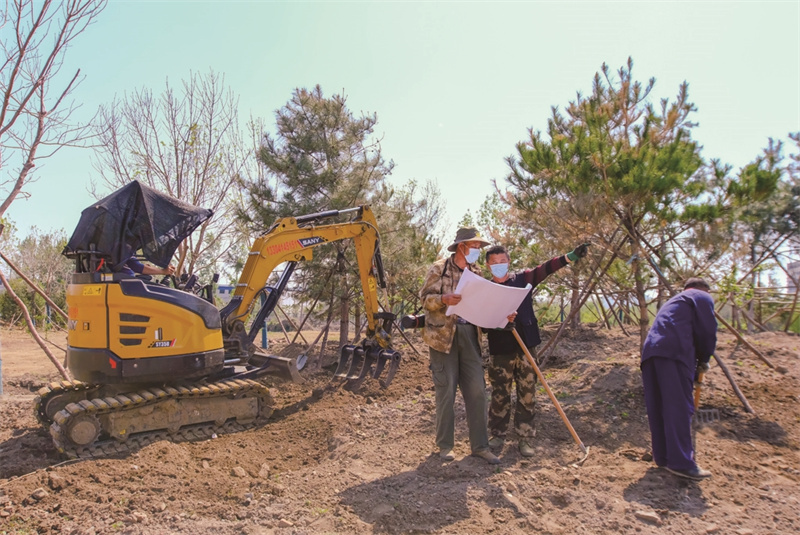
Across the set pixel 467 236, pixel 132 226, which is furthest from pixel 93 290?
pixel 467 236

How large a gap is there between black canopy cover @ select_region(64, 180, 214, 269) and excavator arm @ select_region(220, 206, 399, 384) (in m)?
1.13

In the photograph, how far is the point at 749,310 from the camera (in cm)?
1005

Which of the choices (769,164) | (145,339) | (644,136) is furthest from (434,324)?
(769,164)

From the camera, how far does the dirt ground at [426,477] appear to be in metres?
3.61

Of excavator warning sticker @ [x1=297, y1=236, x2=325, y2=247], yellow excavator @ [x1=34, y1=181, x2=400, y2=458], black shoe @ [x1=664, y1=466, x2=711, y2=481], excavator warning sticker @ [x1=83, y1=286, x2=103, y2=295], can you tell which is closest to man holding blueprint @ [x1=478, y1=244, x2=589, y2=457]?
black shoe @ [x1=664, y1=466, x2=711, y2=481]

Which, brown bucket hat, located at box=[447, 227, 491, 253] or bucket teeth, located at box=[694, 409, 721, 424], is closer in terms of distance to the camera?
brown bucket hat, located at box=[447, 227, 491, 253]

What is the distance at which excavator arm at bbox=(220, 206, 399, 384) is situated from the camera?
693 cm

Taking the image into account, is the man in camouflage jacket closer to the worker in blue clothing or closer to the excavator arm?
the worker in blue clothing

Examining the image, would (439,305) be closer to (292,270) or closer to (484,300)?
(484,300)

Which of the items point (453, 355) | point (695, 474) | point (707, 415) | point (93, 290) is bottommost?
point (695, 474)

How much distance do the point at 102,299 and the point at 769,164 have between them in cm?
742

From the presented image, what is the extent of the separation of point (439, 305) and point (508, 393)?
120 centimetres

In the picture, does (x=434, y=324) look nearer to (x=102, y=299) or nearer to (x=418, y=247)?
(x=102, y=299)

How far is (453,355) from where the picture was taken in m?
4.66
